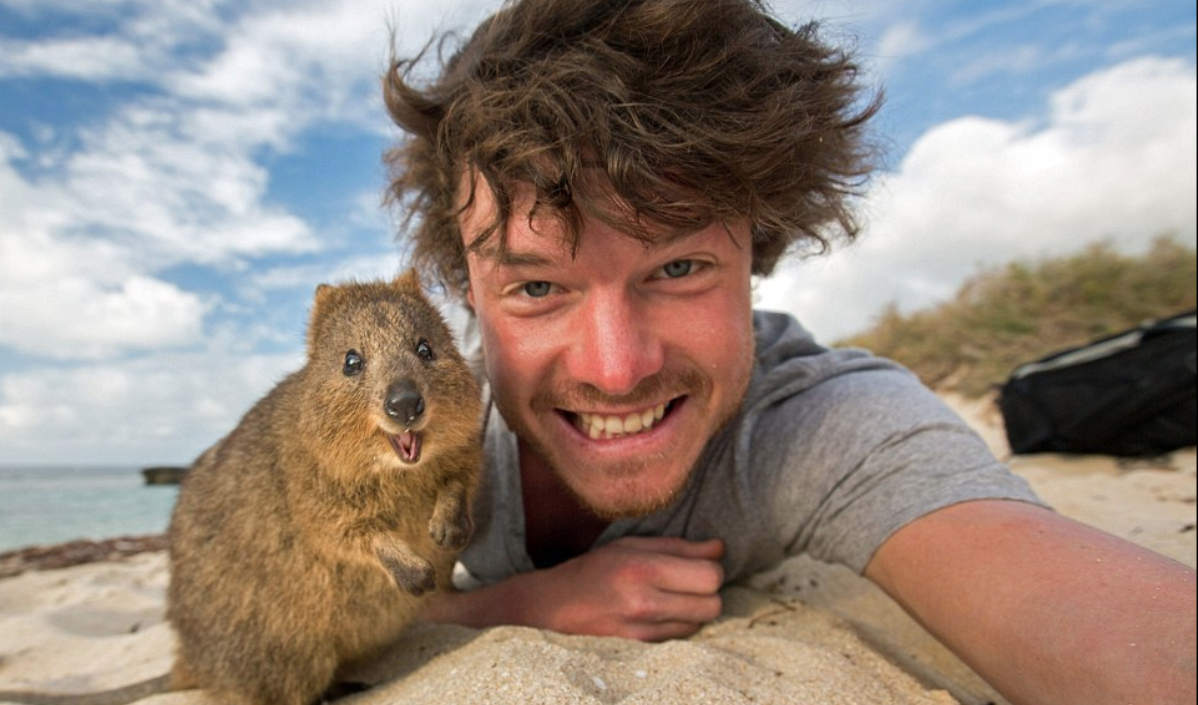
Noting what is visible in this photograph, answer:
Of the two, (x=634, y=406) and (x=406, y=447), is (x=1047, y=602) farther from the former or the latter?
(x=406, y=447)

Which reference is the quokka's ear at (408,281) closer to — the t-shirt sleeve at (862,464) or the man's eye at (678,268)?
the man's eye at (678,268)

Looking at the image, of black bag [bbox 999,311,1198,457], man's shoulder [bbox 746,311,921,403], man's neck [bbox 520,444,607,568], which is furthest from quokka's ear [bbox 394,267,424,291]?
black bag [bbox 999,311,1198,457]

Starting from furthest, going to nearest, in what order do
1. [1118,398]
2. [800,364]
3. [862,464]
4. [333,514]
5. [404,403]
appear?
[1118,398] < [800,364] < [862,464] < [333,514] < [404,403]

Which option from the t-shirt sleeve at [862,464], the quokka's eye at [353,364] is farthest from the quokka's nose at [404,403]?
the t-shirt sleeve at [862,464]

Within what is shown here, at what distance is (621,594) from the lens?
2875mm

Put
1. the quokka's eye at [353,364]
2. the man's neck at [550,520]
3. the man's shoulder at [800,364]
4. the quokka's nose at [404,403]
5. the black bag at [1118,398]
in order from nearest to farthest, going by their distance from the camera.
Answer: the quokka's nose at [404,403] → the quokka's eye at [353,364] → the man's shoulder at [800,364] → the man's neck at [550,520] → the black bag at [1118,398]

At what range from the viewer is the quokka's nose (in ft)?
7.55

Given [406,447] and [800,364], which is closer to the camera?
[406,447]

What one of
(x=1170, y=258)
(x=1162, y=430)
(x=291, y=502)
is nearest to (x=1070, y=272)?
(x=1170, y=258)

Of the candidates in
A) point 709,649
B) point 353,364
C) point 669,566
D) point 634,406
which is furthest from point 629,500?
point 353,364

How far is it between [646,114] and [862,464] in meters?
1.58

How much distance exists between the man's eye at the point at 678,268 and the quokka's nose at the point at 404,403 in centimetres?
102

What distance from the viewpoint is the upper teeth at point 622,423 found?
290 cm

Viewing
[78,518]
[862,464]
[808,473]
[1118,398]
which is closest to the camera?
[862,464]
